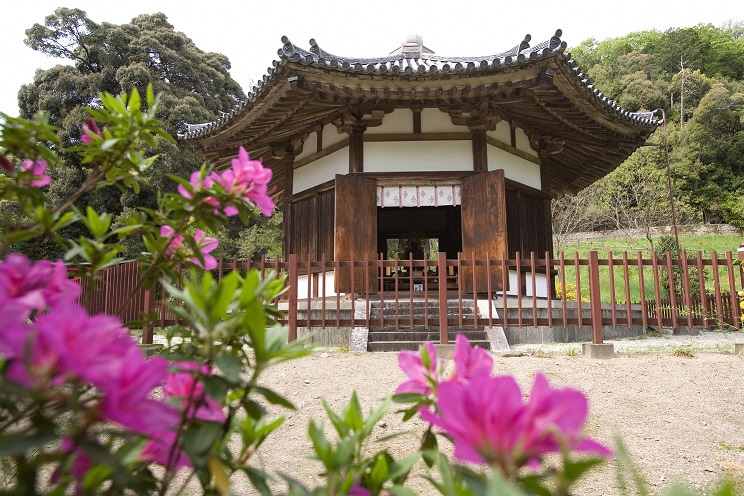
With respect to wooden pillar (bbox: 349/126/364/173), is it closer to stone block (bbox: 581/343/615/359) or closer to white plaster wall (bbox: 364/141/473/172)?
white plaster wall (bbox: 364/141/473/172)

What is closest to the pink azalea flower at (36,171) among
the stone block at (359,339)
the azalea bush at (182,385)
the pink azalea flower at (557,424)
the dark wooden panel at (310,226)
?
the azalea bush at (182,385)

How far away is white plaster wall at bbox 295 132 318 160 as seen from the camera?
30.9 feet

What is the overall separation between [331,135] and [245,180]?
8.28 m

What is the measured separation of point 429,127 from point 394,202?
1455 mm


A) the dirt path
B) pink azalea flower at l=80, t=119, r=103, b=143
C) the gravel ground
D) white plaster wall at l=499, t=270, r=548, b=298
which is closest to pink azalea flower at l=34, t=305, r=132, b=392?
pink azalea flower at l=80, t=119, r=103, b=143

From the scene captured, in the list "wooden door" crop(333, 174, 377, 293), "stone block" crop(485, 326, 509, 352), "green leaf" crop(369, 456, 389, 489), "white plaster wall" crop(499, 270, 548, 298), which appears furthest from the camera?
"white plaster wall" crop(499, 270, 548, 298)

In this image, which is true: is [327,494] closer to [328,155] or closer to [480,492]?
[480,492]

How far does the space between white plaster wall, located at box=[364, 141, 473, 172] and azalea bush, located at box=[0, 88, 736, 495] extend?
741 centimetres

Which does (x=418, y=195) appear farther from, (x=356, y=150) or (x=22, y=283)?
(x=22, y=283)

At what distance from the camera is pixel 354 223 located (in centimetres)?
803

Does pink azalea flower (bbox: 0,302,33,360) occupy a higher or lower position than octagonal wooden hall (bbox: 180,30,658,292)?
lower

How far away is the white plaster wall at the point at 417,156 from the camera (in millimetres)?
8398

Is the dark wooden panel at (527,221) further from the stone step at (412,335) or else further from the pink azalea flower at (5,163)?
the pink azalea flower at (5,163)

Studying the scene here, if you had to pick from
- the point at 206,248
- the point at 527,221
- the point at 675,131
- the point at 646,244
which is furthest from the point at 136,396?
the point at 675,131
